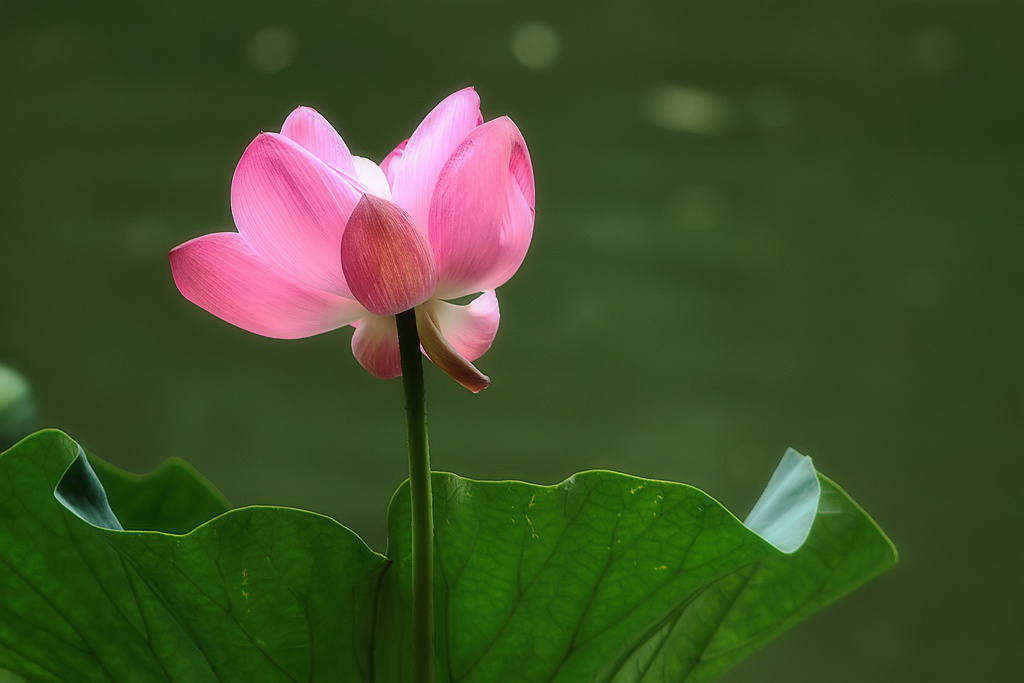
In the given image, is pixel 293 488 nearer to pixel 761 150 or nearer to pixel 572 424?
pixel 572 424

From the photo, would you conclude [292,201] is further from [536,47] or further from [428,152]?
[536,47]

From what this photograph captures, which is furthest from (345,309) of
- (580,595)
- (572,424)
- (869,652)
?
(869,652)

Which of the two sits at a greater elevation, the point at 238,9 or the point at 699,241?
the point at 238,9

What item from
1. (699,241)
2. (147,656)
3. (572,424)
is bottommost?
(147,656)

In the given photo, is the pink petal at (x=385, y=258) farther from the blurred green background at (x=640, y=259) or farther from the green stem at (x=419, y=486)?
the blurred green background at (x=640, y=259)

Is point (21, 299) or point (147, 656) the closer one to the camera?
point (147, 656)

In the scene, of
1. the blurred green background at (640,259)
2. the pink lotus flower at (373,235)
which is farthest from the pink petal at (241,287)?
the blurred green background at (640,259)

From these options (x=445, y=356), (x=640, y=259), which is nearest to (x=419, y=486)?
(x=445, y=356)
